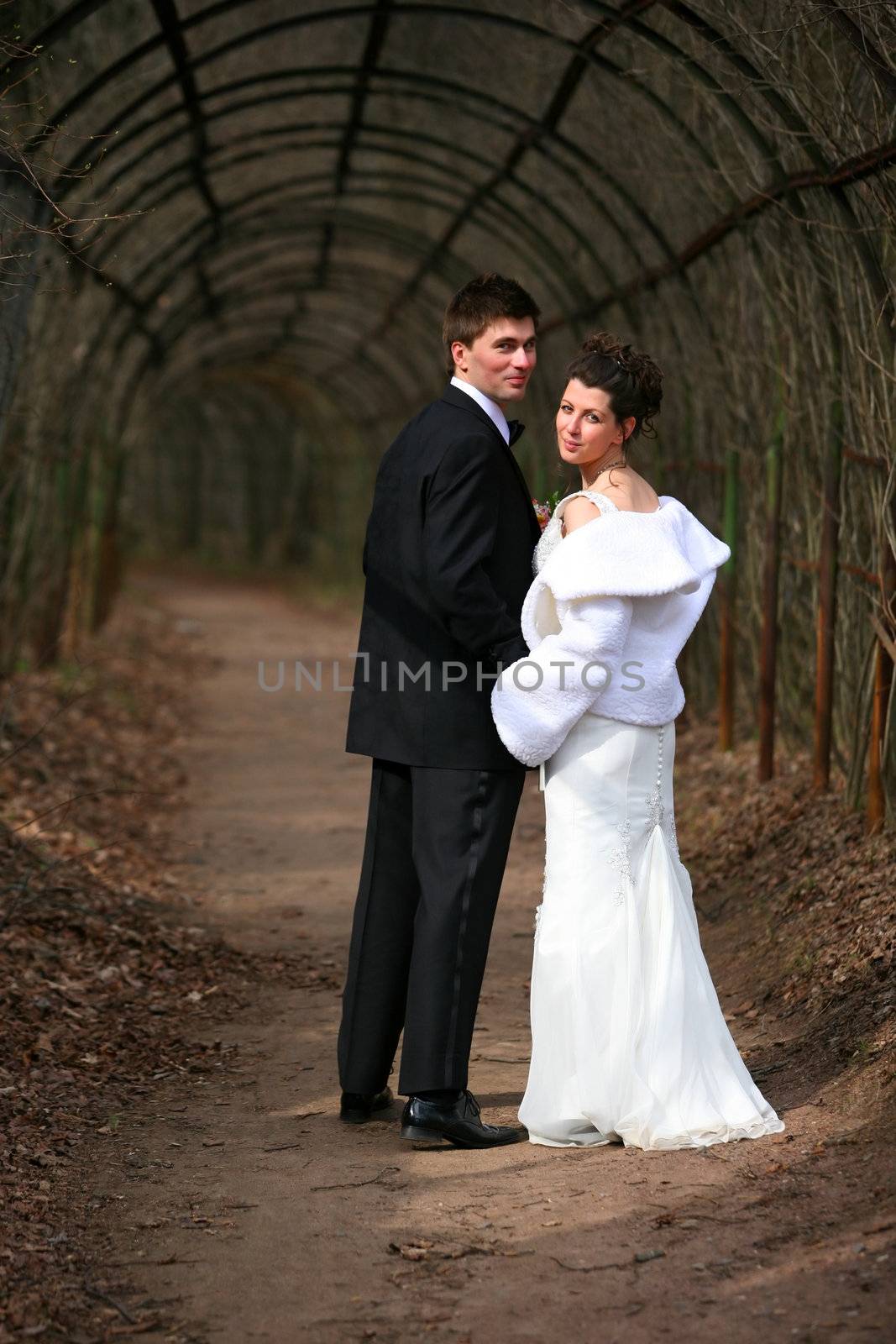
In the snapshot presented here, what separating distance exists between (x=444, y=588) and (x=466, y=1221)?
138 centimetres

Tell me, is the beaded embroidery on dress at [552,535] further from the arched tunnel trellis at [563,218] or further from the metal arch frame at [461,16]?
the metal arch frame at [461,16]

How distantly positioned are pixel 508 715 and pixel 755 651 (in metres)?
4.69

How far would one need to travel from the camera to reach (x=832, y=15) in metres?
4.65

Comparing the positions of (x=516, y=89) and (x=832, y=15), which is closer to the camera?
(x=832, y=15)

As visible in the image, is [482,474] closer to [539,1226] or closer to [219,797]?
[539,1226]

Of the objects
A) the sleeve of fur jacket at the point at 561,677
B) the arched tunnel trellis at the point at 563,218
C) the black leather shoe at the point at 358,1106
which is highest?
the arched tunnel trellis at the point at 563,218

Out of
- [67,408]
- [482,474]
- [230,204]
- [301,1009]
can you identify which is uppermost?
[230,204]

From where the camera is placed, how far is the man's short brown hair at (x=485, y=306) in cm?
372

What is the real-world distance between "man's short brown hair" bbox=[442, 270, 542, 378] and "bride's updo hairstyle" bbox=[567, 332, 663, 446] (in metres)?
0.16

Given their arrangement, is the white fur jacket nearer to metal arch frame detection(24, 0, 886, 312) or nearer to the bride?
the bride

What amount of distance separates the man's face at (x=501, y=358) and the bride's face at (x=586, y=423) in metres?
0.12

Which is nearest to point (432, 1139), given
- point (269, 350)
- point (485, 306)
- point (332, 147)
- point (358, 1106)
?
point (358, 1106)

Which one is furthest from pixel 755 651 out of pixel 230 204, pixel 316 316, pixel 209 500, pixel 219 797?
pixel 209 500

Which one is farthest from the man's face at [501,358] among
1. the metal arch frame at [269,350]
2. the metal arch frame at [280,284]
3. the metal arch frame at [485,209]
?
the metal arch frame at [269,350]
